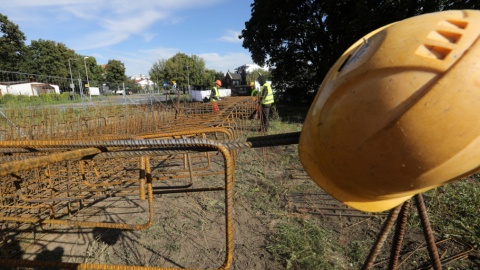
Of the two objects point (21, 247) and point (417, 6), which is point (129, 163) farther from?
point (417, 6)

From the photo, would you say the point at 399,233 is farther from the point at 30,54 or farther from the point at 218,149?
the point at 30,54

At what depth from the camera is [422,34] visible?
2.41ft

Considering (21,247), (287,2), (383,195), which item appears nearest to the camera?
(383,195)

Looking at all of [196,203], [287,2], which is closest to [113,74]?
[287,2]

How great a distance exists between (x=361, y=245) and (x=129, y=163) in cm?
Result: 385

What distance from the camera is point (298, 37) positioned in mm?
18922

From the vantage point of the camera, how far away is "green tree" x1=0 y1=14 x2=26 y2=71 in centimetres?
4355

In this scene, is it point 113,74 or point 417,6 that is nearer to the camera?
point 417,6

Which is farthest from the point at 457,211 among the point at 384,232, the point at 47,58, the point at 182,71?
the point at 47,58

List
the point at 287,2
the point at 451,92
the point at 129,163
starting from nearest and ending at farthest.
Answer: the point at 451,92 < the point at 129,163 < the point at 287,2

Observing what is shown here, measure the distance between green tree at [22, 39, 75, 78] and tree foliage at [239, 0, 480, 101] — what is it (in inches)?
1855

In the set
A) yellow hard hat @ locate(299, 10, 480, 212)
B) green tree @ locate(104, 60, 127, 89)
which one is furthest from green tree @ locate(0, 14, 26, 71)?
yellow hard hat @ locate(299, 10, 480, 212)

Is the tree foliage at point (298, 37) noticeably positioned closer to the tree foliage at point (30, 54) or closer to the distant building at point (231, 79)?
the tree foliage at point (30, 54)

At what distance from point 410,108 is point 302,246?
102 inches
